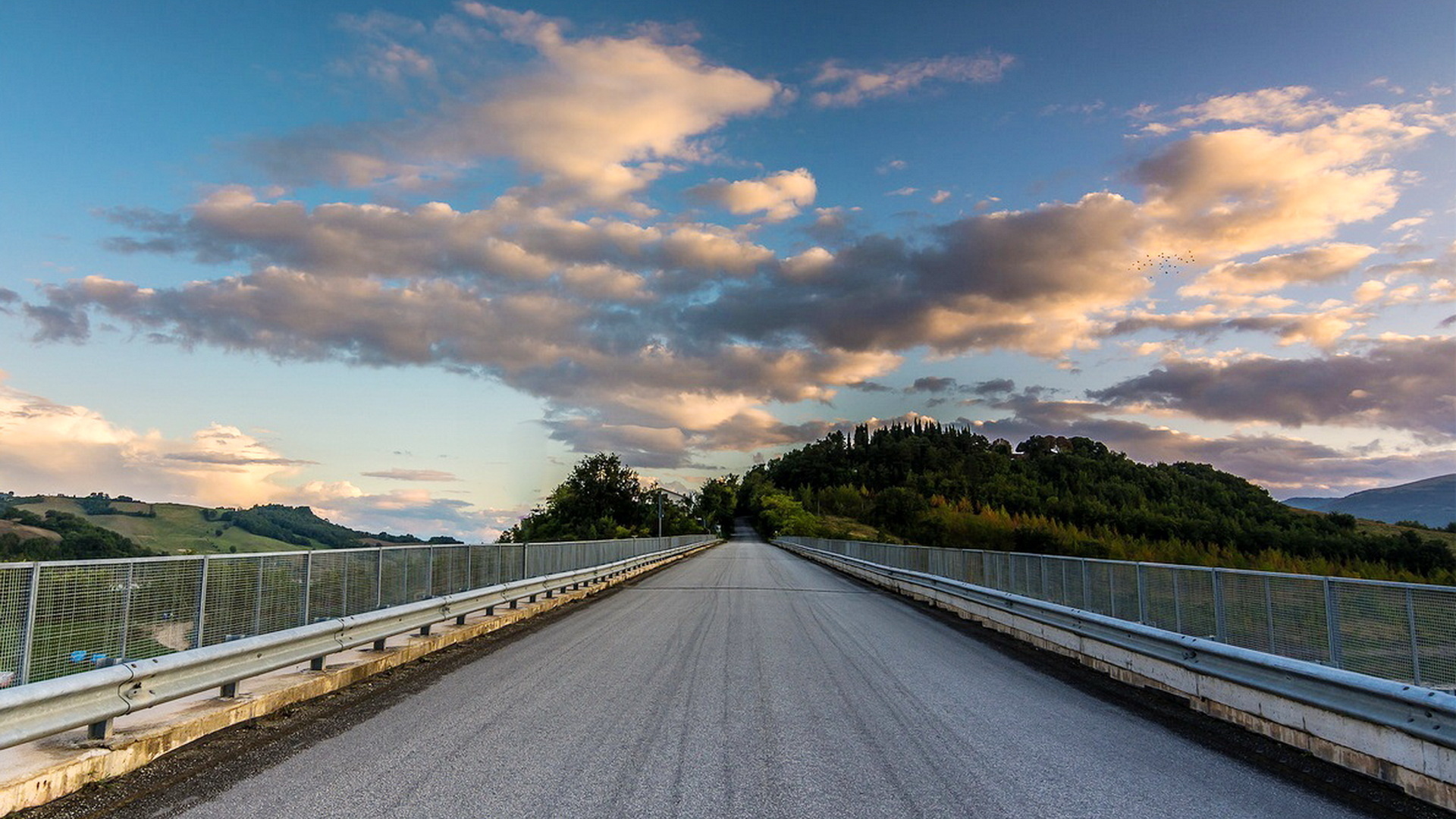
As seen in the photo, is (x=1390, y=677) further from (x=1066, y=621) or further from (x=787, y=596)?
(x=787, y=596)

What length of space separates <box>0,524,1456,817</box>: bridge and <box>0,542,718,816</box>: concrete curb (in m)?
0.08

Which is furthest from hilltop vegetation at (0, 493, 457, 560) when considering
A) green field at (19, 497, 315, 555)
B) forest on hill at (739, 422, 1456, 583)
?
forest on hill at (739, 422, 1456, 583)

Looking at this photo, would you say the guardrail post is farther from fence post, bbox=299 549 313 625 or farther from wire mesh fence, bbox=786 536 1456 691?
wire mesh fence, bbox=786 536 1456 691

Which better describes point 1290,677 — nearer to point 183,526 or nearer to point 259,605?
point 259,605

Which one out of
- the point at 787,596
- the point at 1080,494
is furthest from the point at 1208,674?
the point at 1080,494

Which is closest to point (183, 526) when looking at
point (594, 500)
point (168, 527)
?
point (168, 527)

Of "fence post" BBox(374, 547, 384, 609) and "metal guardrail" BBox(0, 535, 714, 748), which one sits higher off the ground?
"fence post" BBox(374, 547, 384, 609)

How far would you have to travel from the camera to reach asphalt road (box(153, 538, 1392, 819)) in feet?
17.8

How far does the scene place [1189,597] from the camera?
10148 mm

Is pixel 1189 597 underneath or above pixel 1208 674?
above

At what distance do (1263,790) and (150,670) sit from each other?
8.05 meters

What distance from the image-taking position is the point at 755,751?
6.73m

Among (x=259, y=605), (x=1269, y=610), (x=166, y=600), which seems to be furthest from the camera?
(x=259, y=605)

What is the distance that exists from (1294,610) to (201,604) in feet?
33.4
